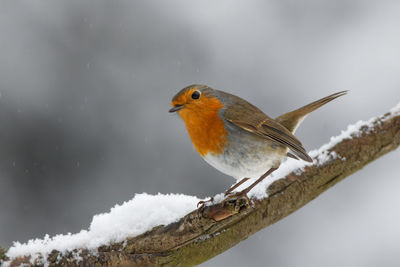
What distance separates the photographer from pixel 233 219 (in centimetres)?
267

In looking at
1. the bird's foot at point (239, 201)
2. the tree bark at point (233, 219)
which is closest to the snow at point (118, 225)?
the tree bark at point (233, 219)

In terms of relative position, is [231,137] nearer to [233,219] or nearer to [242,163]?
[242,163]

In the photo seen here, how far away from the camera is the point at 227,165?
277cm

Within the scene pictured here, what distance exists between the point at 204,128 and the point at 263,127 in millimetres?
415

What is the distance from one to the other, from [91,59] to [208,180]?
1.66 metres

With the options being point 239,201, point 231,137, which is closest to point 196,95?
point 231,137

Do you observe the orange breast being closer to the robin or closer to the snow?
the robin

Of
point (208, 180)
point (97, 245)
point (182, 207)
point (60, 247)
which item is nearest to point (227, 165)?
point (182, 207)

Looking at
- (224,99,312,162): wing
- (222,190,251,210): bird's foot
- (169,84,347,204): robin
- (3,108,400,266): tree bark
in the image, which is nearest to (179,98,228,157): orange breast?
(169,84,347,204): robin

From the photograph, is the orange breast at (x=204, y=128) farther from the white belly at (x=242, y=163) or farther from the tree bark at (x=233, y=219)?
the tree bark at (x=233, y=219)

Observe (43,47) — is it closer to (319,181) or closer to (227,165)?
(227,165)

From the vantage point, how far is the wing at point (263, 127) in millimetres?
2850

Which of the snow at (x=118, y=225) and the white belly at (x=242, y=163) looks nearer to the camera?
the snow at (x=118, y=225)

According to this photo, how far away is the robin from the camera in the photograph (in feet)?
9.13
